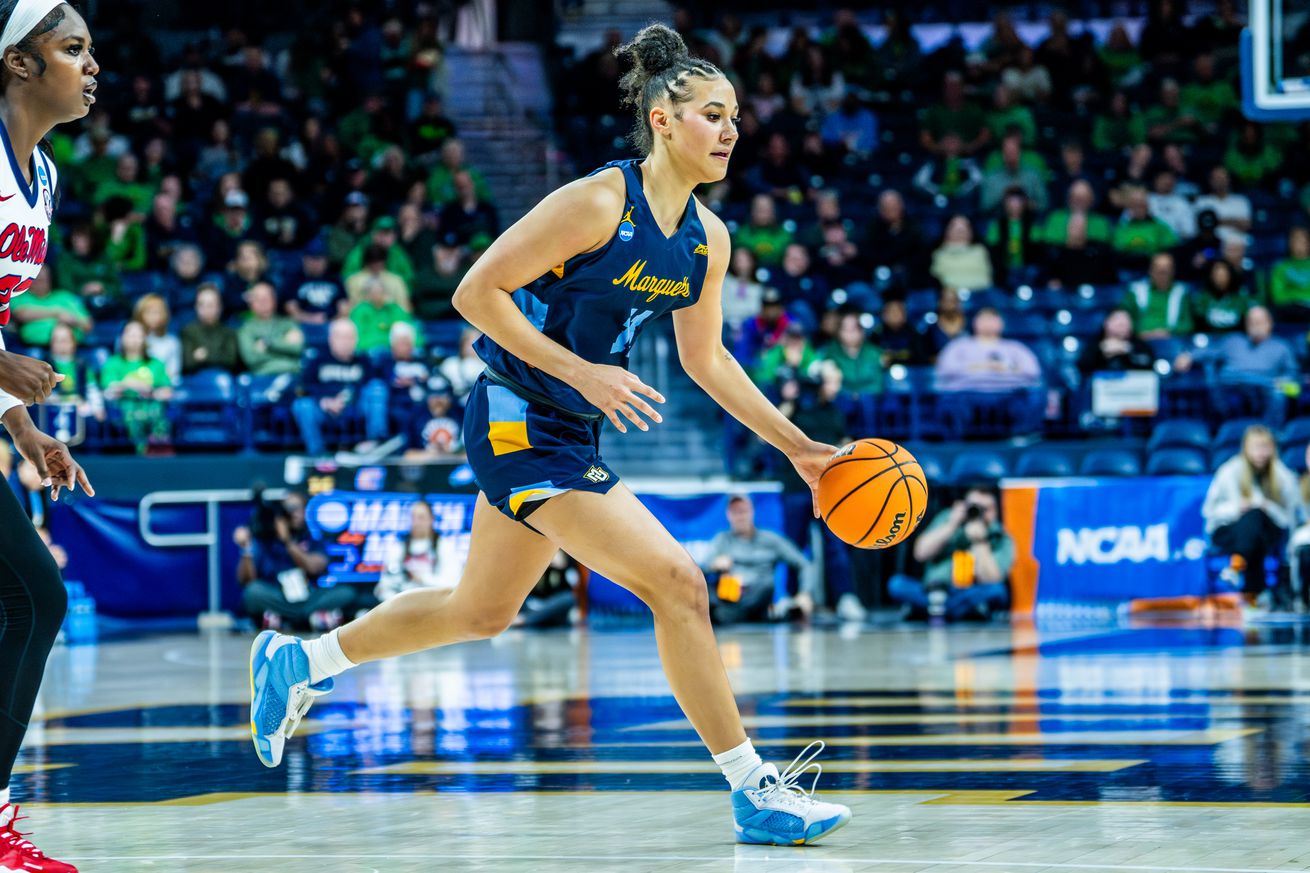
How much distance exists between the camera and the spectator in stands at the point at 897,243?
66.4 feet

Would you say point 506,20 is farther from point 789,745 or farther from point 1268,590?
point 789,745

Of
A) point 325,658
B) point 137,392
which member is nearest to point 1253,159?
point 137,392

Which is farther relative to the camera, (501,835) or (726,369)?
(726,369)

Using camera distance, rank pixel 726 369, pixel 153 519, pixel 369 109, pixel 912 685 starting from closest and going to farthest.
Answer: pixel 726 369 → pixel 912 685 → pixel 153 519 → pixel 369 109

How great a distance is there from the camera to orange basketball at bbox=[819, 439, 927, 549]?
6.04 m

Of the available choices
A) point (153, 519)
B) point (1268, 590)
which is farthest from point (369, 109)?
point (1268, 590)

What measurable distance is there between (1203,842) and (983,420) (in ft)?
42.6

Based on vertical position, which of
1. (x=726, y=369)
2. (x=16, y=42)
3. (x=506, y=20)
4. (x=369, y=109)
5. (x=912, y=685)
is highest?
(x=506, y=20)

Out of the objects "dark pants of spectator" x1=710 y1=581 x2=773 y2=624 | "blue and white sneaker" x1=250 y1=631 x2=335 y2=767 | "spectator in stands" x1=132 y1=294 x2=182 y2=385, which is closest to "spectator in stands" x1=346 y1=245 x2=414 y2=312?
"spectator in stands" x1=132 y1=294 x2=182 y2=385

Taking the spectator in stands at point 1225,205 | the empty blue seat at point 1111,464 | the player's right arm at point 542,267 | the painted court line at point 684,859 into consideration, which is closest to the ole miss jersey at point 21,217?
the player's right arm at point 542,267

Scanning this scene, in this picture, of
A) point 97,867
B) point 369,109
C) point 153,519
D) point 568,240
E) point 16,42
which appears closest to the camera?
point 16,42

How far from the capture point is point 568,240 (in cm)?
551

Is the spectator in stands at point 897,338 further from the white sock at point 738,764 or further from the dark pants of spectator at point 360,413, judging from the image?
the white sock at point 738,764

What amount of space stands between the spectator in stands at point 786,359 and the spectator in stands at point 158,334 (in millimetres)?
5316
